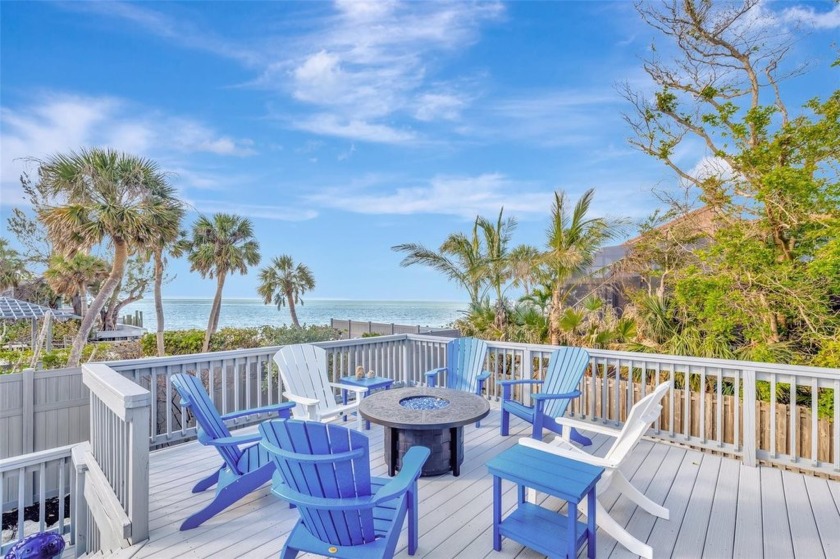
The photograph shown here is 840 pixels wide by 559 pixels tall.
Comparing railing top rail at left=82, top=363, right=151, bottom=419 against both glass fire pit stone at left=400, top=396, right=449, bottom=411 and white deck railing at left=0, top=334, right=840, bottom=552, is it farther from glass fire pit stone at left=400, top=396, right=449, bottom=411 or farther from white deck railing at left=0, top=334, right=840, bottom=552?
glass fire pit stone at left=400, top=396, right=449, bottom=411

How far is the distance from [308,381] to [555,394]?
241 centimetres

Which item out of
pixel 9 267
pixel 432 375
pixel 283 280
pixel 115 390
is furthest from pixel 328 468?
pixel 9 267

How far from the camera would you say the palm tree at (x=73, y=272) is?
16.3m

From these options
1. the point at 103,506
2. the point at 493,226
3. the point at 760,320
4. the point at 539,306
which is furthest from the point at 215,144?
the point at 760,320

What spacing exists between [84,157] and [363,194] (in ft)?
37.5

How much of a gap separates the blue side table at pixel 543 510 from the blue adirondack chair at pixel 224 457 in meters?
1.46

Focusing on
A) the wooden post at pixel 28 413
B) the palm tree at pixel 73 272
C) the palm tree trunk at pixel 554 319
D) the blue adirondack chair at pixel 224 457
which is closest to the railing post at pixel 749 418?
the blue adirondack chair at pixel 224 457

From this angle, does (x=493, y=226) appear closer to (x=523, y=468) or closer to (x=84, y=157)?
(x=523, y=468)

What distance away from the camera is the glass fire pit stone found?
11.1 ft

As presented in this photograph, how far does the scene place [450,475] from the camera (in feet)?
11.0

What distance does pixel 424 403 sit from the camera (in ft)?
11.5

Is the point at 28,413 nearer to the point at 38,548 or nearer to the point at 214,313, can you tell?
the point at 38,548

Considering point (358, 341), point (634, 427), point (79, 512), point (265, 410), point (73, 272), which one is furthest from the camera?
point (73, 272)

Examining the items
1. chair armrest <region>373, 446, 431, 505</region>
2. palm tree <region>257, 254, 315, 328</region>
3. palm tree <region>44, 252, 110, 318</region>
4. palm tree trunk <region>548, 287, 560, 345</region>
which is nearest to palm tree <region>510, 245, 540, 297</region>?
palm tree trunk <region>548, 287, 560, 345</region>
